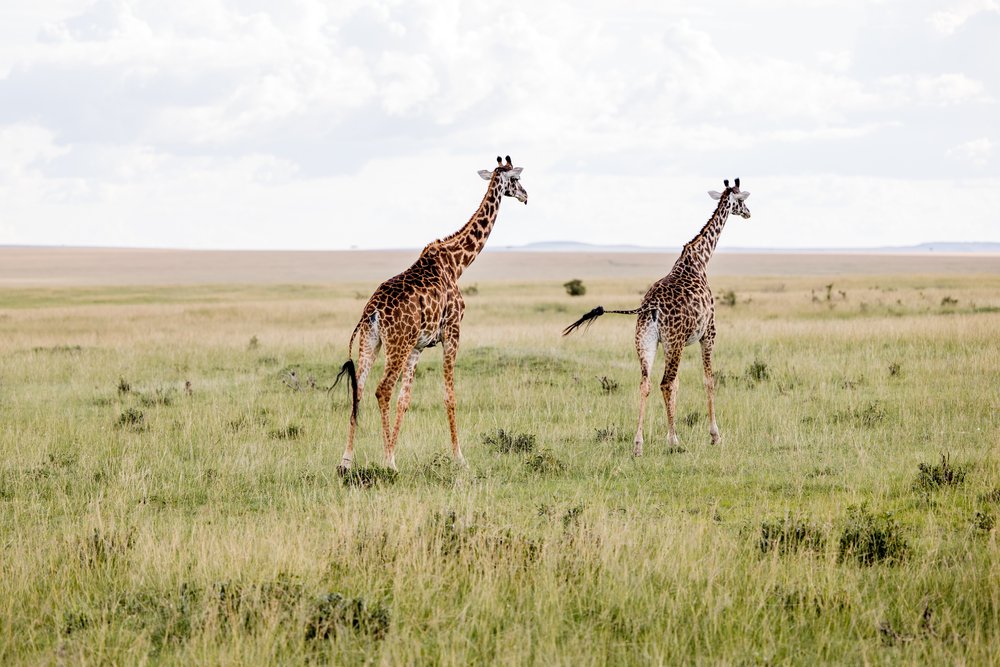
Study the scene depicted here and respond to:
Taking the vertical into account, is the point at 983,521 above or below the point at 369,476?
above

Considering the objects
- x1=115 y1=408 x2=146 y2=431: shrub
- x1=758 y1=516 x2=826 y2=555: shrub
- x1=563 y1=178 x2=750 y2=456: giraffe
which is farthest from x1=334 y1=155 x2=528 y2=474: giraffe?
x1=115 y1=408 x2=146 y2=431: shrub

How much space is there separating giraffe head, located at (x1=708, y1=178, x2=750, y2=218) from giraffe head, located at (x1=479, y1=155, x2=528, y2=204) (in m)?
3.38

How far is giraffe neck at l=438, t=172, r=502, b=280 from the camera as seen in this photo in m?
11.0

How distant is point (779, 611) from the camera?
→ 5.85 metres

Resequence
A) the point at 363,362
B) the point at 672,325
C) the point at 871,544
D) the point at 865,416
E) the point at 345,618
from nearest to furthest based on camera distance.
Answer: the point at 345,618 → the point at 871,544 → the point at 363,362 → the point at 672,325 → the point at 865,416

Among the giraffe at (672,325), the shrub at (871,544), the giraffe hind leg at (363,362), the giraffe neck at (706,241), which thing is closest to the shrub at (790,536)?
the shrub at (871,544)

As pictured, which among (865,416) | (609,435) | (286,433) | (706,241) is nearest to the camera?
(609,435)

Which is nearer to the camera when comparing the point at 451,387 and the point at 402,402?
the point at 402,402

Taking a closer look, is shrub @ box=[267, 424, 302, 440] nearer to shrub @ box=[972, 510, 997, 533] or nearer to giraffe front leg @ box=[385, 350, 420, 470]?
giraffe front leg @ box=[385, 350, 420, 470]

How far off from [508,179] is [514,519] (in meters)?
5.17

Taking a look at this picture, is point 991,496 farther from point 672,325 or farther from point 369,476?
point 369,476

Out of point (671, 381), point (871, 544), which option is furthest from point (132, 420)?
point (871, 544)

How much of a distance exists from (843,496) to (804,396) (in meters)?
5.75

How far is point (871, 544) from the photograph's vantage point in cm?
684
